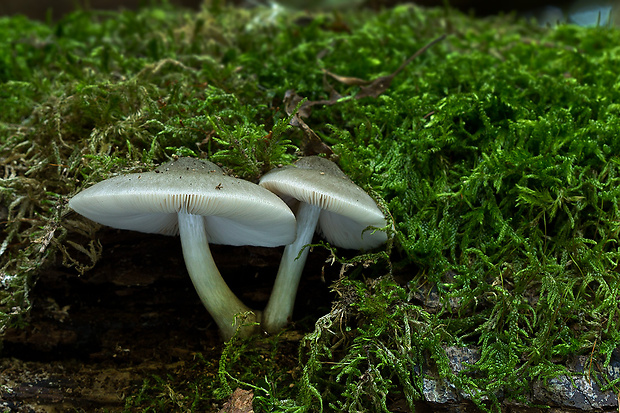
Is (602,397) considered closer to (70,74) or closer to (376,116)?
(376,116)

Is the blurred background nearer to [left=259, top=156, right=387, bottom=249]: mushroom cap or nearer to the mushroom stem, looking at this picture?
[left=259, top=156, right=387, bottom=249]: mushroom cap

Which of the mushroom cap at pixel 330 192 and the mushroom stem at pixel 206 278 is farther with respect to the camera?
the mushroom stem at pixel 206 278

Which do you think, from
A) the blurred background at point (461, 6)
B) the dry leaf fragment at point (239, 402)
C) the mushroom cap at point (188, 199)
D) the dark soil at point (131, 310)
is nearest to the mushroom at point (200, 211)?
the mushroom cap at point (188, 199)

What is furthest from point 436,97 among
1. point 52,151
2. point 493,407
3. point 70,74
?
point 70,74

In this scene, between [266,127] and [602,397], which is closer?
[602,397]

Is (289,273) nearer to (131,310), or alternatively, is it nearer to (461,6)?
(131,310)

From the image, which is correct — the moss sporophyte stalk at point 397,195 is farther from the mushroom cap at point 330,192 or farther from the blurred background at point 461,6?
the blurred background at point 461,6
